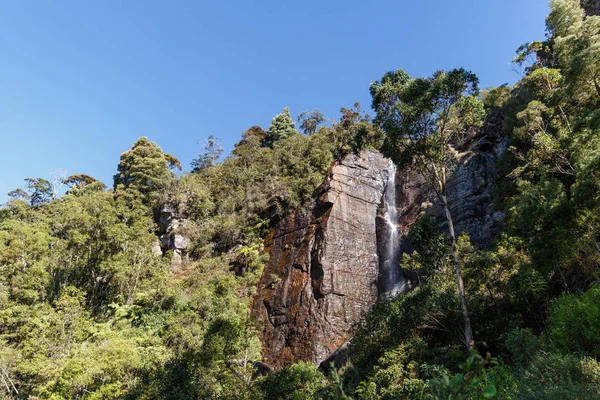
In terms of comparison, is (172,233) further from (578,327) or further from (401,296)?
(578,327)

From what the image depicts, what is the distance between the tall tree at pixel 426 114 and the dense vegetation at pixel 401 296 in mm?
51

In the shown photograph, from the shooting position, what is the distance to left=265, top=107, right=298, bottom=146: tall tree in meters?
39.2

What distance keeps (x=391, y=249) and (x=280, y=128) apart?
22.0 meters

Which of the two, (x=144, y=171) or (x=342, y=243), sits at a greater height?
(x=144, y=171)

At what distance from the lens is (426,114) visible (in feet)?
40.7

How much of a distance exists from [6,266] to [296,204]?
17.9m

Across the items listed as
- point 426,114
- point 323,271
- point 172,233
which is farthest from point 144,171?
point 426,114

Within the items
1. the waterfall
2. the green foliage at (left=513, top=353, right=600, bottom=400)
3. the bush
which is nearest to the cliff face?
the waterfall

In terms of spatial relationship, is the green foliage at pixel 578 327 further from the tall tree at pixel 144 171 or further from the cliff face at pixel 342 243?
the tall tree at pixel 144 171

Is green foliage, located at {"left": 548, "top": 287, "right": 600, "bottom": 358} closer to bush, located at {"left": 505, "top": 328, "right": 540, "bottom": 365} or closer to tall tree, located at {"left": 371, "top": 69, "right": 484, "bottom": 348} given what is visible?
bush, located at {"left": 505, "top": 328, "right": 540, "bottom": 365}

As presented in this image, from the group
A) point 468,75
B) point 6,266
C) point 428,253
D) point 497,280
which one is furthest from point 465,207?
point 6,266

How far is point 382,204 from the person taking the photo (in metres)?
25.8

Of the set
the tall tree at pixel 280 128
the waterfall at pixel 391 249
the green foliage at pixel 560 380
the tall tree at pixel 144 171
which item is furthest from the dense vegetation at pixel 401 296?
the tall tree at pixel 280 128

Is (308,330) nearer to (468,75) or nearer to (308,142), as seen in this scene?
(468,75)
